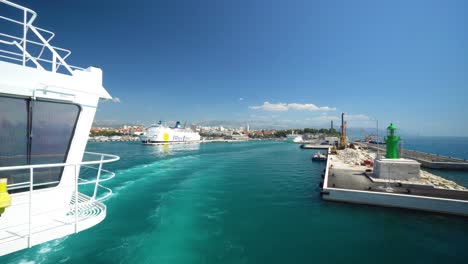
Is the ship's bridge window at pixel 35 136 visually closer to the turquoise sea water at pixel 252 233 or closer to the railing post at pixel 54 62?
the railing post at pixel 54 62

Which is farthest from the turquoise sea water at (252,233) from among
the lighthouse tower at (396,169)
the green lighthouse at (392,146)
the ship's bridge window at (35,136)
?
the green lighthouse at (392,146)

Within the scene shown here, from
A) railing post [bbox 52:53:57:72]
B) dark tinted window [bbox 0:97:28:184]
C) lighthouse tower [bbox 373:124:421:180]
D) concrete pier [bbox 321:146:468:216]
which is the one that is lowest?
concrete pier [bbox 321:146:468:216]

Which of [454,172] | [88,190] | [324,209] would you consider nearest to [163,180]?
[88,190]

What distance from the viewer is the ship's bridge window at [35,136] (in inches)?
155

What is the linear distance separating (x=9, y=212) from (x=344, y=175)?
21518 mm

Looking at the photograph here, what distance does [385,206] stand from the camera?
44.6 feet

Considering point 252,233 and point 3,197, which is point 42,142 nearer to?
point 3,197

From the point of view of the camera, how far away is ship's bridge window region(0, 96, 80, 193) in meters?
3.95

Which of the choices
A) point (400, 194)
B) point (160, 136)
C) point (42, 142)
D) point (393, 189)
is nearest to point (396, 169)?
point (393, 189)

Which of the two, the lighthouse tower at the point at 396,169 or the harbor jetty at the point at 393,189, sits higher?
the lighthouse tower at the point at 396,169

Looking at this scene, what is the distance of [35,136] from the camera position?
4.27 metres

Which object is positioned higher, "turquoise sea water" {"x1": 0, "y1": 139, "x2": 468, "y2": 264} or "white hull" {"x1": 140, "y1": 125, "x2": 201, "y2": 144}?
"white hull" {"x1": 140, "y1": 125, "x2": 201, "y2": 144}

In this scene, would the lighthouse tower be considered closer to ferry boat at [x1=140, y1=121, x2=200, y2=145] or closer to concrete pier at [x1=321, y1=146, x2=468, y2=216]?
concrete pier at [x1=321, y1=146, x2=468, y2=216]

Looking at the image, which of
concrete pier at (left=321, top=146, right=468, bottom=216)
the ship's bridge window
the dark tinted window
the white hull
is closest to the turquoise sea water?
concrete pier at (left=321, top=146, right=468, bottom=216)
